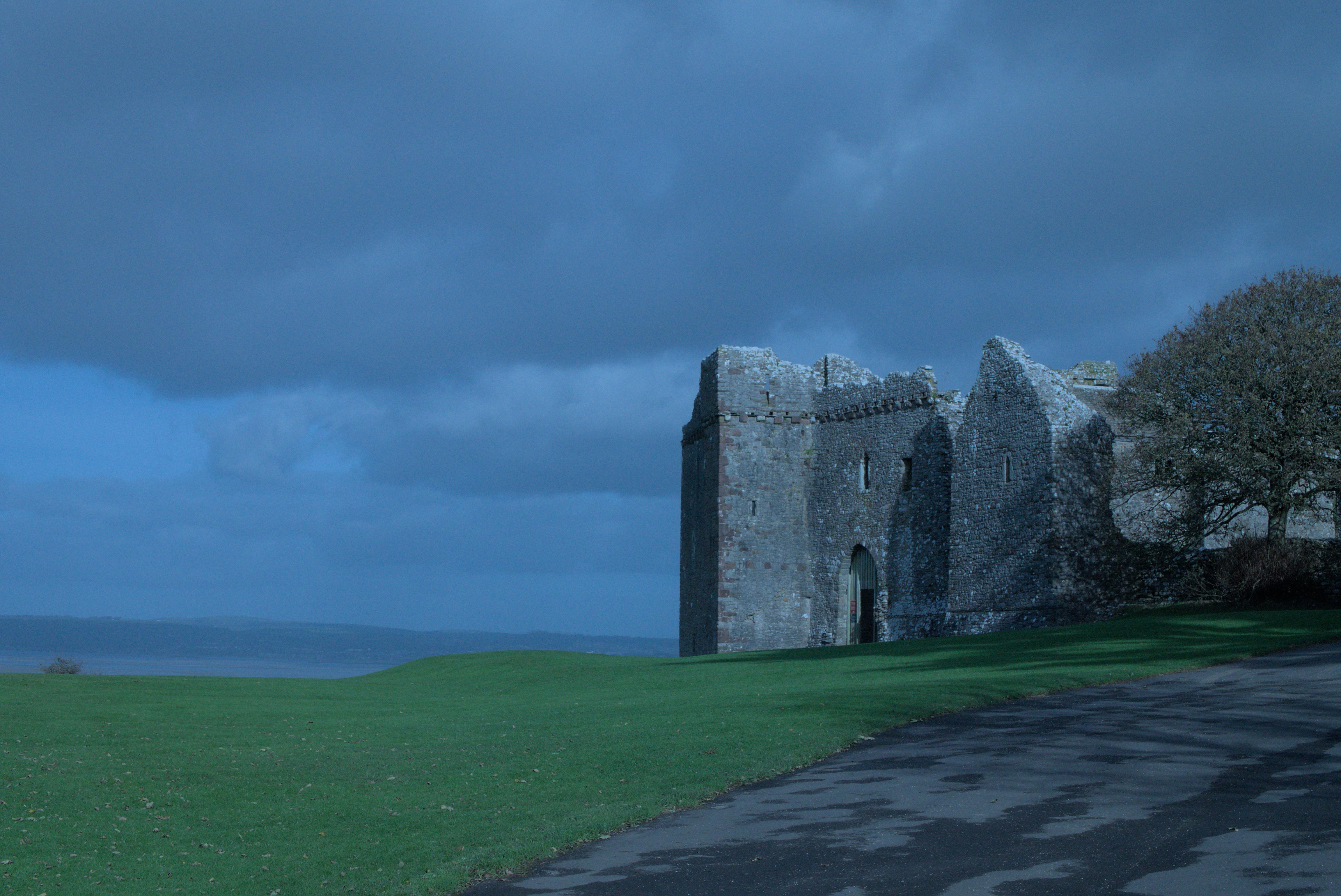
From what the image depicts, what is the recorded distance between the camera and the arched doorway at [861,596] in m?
41.9

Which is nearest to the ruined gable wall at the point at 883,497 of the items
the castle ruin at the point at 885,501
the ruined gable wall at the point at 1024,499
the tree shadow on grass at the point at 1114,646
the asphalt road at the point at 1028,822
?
the castle ruin at the point at 885,501

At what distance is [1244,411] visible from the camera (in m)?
33.2

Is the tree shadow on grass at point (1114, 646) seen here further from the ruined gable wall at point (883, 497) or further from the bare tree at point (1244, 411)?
the ruined gable wall at point (883, 497)

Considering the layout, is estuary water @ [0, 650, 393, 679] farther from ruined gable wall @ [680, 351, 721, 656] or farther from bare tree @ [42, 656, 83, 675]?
ruined gable wall @ [680, 351, 721, 656]

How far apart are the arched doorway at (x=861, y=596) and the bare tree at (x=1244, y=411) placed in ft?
31.4

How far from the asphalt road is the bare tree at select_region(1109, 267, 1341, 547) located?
1900 cm

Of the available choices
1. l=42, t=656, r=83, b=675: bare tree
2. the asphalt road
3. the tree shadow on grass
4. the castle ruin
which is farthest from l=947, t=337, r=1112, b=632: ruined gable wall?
l=42, t=656, r=83, b=675: bare tree

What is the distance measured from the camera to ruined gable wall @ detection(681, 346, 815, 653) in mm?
42688

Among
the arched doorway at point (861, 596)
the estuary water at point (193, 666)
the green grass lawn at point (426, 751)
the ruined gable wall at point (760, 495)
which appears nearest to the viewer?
the green grass lawn at point (426, 751)

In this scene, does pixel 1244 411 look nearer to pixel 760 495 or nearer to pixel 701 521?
pixel 760 495

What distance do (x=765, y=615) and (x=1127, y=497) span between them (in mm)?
12953

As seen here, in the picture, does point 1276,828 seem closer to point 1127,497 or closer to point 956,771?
point 956,771

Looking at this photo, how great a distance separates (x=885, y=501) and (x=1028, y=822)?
31244 millimetres

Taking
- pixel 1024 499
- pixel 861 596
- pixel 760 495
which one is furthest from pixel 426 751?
pixel 760 495
